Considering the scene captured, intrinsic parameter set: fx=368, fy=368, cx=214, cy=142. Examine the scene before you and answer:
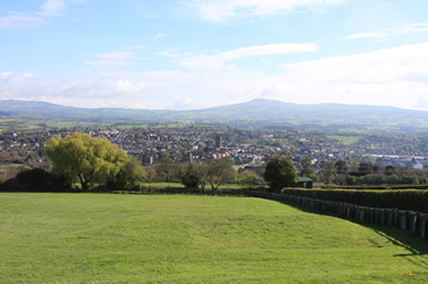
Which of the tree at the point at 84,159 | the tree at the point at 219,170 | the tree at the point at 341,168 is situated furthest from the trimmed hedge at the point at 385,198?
the tree at the point at 341,168

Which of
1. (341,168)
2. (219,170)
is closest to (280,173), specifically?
(219,170)

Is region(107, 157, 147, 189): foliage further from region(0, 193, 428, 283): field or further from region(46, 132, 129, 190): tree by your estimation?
region(0, 193, 428, 283): field

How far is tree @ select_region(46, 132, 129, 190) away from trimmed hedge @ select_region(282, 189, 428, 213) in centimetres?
3148

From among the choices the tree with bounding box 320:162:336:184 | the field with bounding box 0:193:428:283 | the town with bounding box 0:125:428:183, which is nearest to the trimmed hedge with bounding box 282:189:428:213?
the field with bounding box 0:193:428:283

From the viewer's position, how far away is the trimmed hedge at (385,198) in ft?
65.0

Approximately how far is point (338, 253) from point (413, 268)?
9.43 ft

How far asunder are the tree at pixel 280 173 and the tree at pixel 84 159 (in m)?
21.4

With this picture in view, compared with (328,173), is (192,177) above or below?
above

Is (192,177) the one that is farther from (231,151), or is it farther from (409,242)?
(231,151)

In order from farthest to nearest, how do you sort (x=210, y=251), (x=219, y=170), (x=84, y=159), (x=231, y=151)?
1. (x=231, y=151)
2. (x=219, y=170)
3. (x=84, y=159)
4. (x=210, y=251)

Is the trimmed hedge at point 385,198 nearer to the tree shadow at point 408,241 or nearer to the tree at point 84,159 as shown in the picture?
the tree shadow at point 408,241

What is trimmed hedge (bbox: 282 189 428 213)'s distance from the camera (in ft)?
65.0

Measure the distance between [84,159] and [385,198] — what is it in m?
41.0

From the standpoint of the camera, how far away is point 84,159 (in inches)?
2053
